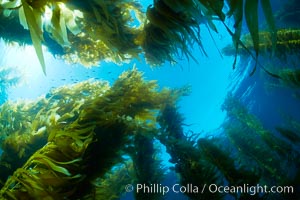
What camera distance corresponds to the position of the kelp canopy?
1.26 m

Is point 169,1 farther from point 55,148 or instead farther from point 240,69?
point 240,69

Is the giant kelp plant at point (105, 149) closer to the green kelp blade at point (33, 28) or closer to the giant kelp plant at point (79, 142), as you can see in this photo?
the giant kelp plant at point (79, 142)

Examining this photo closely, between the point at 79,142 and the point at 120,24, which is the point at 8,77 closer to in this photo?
the point at 120,24

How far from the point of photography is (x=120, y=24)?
2979 millimetres

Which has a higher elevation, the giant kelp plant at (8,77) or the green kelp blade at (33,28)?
the giant kelp plant at (8,77)

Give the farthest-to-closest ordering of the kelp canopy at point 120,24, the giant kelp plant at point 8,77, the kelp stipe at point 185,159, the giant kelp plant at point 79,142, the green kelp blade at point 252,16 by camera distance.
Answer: the giant kelp plant at point 8,77 → the kelp stipe at point 185,159 → the giant kelp plant at point 79,142 → the kelp canopy at point 120,24 → the green kelp blade at point 252,16

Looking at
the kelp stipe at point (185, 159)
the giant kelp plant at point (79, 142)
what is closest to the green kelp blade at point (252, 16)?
the giant kelp plant at point (79, 142)

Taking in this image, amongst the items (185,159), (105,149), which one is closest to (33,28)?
(105,149)

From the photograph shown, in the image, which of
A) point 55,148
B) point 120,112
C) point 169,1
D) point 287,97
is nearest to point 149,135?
point 120,112

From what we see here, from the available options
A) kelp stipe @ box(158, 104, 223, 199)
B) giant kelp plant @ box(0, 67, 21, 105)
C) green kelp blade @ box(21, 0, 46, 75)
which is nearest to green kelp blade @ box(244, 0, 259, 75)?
green kelp blade @ box(21, 0, 46, 75)

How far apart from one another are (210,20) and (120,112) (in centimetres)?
211

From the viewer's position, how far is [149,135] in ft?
12.8

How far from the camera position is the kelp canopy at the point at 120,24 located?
1.26 meters

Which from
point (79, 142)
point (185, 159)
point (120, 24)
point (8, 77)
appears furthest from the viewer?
point (8, 77)
